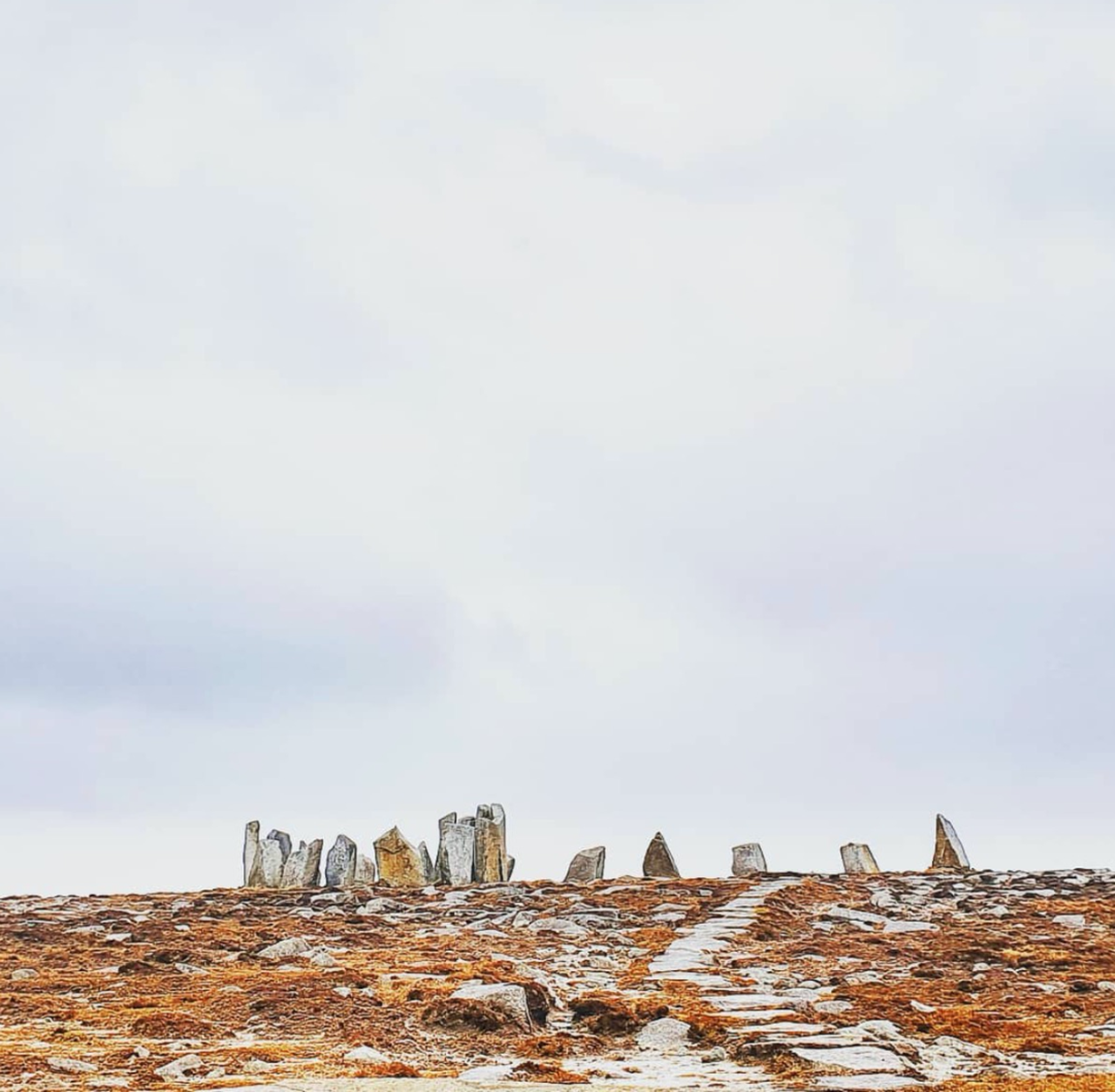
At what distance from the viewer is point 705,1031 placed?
409 inches

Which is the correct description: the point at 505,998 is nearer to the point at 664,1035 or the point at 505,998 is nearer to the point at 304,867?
the point at 664,1035

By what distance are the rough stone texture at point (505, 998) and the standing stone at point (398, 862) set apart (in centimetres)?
1930

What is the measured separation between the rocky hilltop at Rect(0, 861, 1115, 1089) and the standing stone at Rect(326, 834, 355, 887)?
491cm

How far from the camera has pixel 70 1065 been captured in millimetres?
8969

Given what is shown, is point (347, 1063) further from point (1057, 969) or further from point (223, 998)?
point (1057, 969)

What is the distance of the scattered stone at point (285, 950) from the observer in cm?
1653

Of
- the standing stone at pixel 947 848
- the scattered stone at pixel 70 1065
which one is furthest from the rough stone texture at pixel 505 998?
the standing stone at pixel 947 848

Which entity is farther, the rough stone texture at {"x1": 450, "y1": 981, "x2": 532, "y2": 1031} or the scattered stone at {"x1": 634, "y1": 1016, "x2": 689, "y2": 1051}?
the rough stone texture at {"x1": 450, "y1": 981, "x2": 532, "y2": 1031}

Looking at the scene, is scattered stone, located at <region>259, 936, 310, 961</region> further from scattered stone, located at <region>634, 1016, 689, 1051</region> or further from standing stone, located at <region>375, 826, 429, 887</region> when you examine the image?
Answer: standing stone, located at <region>375, 826, 429, 887</region>

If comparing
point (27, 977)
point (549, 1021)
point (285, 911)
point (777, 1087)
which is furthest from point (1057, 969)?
point (285, 911)

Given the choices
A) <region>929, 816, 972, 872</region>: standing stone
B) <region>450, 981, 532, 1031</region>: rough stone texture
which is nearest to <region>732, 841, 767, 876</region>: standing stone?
<region>929, 816, 972, 872</region>: standing stone

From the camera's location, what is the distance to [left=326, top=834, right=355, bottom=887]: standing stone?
30.9 meters

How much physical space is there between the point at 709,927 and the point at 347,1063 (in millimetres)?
11977

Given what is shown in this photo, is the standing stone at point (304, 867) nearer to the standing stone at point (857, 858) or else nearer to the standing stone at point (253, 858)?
the standing stone at point (253, 858)
